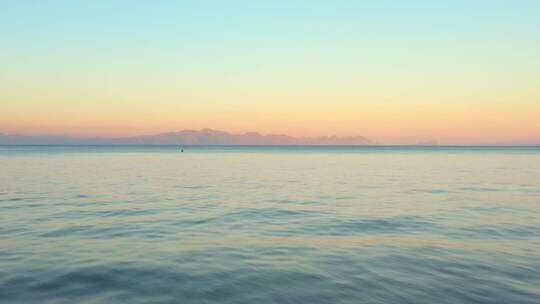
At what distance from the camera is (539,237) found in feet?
56.7

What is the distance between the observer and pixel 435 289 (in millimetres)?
10859

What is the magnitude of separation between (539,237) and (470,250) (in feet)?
15.3

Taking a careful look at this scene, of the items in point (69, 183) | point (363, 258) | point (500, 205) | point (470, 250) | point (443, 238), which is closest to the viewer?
point (363, 258)

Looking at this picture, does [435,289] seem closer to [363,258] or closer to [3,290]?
[363,258]

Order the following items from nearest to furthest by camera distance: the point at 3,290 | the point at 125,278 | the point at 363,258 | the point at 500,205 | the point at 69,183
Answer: the point at 3,290 → the point at 125,278 → the point at 363,258 → the point at 500,205 → the point at 69,183

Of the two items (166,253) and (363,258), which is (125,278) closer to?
(166,253)

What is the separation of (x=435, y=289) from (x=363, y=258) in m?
3.32

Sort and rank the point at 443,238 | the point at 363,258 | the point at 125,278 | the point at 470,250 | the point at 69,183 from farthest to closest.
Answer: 1. the point at 69,183
2. the point at 443,238
3. the point at 470,250
4. the point at 363,258
5. the point at 125,278

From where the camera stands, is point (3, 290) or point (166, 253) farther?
point (166, 253)

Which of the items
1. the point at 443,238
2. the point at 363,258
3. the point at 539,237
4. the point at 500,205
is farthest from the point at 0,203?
the point at 500,205

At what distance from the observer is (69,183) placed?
4053 cm

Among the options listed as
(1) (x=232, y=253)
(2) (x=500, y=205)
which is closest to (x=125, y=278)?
(1) (x=232, y=253)

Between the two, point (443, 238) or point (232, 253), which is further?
point (443, 238)

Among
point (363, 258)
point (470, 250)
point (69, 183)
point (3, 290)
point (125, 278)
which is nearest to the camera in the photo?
point (3, 290)
